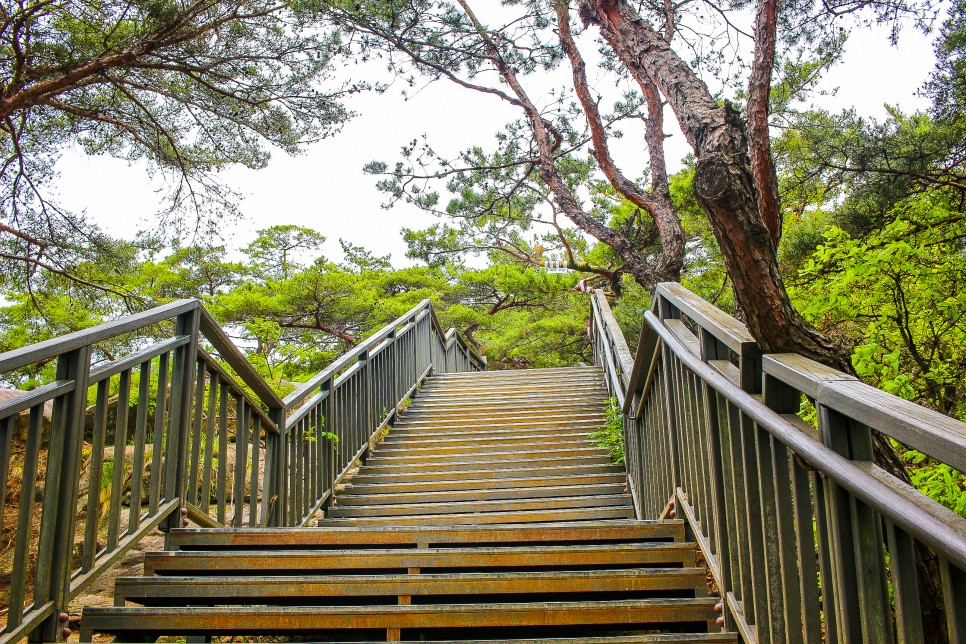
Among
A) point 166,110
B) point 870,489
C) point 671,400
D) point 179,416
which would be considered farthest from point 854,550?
point 166,110

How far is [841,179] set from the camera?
5.14 metres

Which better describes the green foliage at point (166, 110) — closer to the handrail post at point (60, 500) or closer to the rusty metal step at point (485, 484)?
the rusty metal step at point (485, 484)

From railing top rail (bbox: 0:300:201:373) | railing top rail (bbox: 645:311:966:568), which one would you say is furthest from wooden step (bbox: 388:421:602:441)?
railing top rail (bbox: 645:311:966:568)

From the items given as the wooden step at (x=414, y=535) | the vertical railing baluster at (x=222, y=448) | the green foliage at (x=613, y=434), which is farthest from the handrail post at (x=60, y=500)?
the green foliage at (x=613, y=434)

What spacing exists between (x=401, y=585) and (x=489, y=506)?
6.70 ft

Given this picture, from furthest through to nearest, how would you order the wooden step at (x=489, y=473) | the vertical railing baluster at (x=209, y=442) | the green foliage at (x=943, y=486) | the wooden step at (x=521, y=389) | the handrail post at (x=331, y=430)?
1. the wooden step at (x=521, y=389)
2. the wooden step at (x=489, y=473)
3. the handrail post at (x=331, y=430)
4. the vertical railing baluster at (x=209, y=442)
5. the green foliage at (x=943, y=486)

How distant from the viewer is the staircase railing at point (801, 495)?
0.84 metres

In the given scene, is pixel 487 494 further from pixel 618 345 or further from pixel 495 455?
pixel 618 345

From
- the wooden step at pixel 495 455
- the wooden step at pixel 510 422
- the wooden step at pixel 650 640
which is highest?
the wooden step at pixel 510 422

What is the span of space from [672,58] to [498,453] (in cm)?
312

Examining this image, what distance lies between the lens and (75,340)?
1831 mm

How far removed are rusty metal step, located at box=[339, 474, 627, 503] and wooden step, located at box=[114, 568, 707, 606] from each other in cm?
217

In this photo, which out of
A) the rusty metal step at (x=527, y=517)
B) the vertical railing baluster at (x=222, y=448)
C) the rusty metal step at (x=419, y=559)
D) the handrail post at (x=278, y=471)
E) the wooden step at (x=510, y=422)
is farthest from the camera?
the wooden step at (x=510, y=422)

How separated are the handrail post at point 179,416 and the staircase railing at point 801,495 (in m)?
1.93
